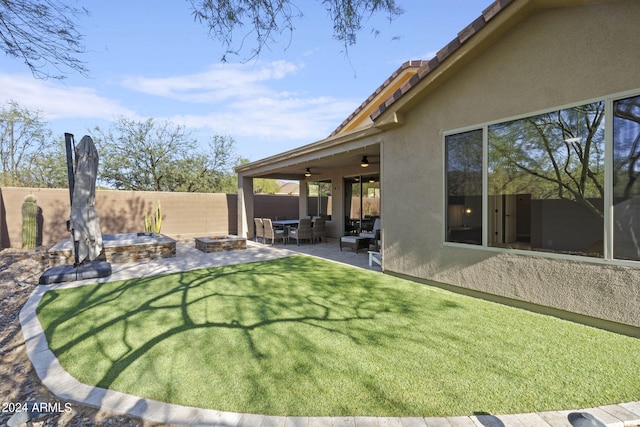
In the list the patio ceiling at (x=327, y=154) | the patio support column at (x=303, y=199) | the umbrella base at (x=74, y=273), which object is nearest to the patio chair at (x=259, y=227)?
the patio ceiling at (x=327, y=154)

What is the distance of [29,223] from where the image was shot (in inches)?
426

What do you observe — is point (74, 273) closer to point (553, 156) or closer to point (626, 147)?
point (553, 156)

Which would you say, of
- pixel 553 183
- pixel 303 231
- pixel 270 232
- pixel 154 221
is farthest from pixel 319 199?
pixel 553 183

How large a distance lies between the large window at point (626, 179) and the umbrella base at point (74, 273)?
9.44m

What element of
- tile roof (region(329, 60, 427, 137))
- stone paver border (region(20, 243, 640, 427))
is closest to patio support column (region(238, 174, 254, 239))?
tile roof (region(329, 60, 427, 137))

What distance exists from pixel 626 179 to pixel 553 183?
0.78m

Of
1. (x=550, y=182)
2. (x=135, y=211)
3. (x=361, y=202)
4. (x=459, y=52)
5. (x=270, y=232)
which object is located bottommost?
(x=270, y=232)

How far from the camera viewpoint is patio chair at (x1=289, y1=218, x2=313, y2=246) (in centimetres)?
1206

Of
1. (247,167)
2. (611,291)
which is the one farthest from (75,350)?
(247,167)

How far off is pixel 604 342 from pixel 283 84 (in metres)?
8.84

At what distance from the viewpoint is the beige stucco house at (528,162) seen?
3787 mm

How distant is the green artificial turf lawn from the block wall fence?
8.19 meters

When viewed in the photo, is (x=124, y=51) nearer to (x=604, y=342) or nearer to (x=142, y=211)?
(x=142, y=211)

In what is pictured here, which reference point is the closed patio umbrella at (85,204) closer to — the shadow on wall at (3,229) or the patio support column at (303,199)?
the shadow on wall at (3,229)
